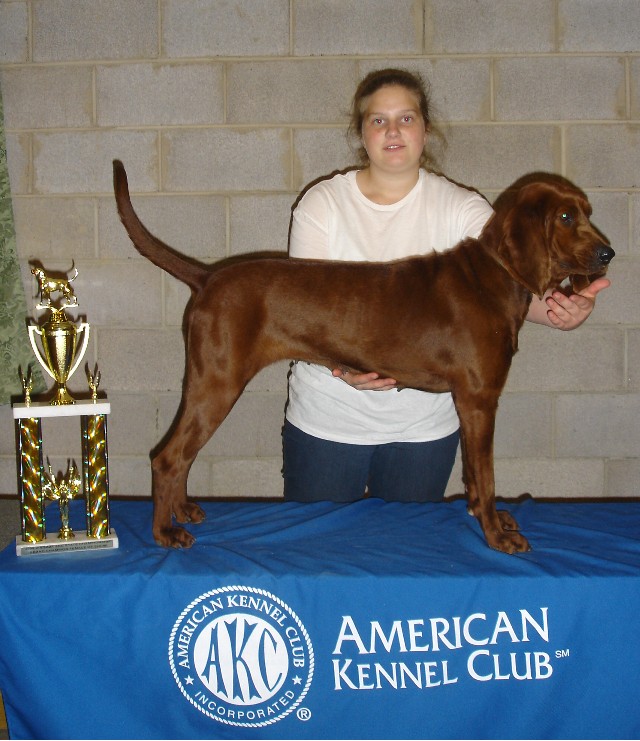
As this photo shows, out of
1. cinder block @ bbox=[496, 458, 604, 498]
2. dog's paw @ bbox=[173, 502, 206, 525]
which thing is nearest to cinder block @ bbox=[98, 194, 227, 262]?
dog's paw @ bbox=[173, 502, 206, 525]

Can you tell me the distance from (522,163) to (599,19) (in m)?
0.69

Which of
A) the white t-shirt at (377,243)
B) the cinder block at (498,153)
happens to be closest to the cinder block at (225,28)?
the cinder block at (498,153)

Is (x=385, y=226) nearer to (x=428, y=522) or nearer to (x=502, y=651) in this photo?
(x=428, y=522)

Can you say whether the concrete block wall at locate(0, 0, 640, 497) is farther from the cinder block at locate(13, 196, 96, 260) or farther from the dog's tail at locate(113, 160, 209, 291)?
the dog's tail at locate(113, 160, 209, 291)

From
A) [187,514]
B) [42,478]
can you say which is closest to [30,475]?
[42,478]

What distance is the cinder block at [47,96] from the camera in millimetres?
Result: 3209

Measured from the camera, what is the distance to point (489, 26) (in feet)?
10.3

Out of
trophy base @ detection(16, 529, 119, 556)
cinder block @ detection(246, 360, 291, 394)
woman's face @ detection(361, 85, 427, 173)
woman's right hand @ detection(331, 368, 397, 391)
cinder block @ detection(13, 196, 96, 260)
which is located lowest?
trophy base @ detection(16, 529, 119, 556)

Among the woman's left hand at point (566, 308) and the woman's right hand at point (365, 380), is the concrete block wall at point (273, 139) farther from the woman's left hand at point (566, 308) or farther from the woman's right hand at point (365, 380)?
the woman's right hand at point (365, 380)

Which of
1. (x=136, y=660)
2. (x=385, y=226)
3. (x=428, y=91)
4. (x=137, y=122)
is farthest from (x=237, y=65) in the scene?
(x=136, y=660)

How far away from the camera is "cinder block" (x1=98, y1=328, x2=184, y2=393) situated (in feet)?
10.9

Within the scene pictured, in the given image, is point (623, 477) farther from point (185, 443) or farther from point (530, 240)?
point (185, 443)

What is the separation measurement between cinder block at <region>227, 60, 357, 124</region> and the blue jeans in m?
1.48

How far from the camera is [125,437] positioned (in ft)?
11.1
